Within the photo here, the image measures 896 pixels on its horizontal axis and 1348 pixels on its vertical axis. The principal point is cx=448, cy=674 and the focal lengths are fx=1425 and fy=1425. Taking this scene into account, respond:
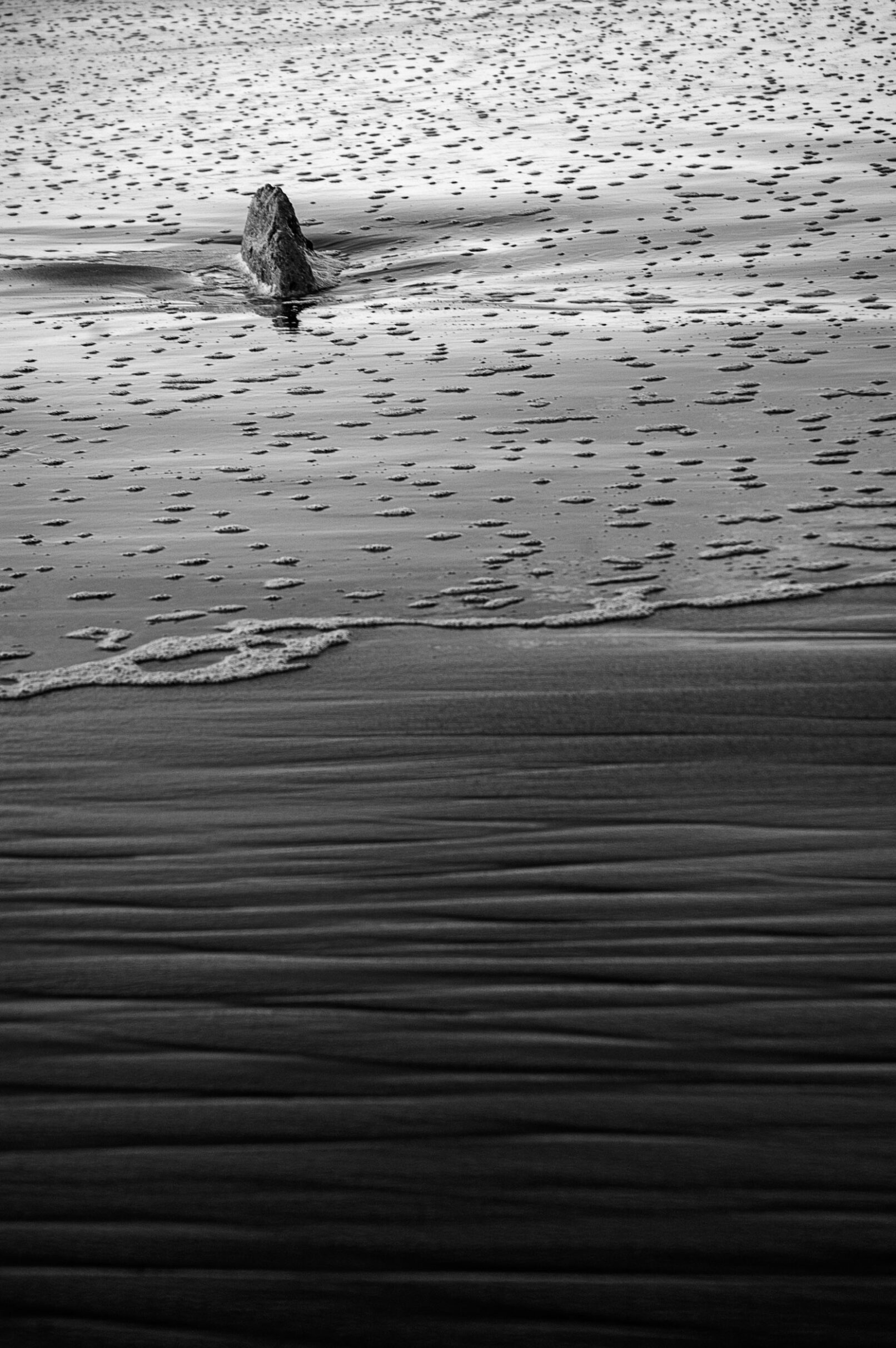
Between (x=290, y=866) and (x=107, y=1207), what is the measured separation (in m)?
0.89

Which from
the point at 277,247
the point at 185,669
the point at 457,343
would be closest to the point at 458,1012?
the point at 185,669

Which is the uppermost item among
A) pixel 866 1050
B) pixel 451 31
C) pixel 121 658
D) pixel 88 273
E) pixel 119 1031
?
pixel 451 31

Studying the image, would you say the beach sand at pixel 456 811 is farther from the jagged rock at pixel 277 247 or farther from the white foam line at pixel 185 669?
the jagged rock at pixel 277 247

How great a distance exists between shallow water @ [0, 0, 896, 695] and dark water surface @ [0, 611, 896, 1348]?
0.78 m

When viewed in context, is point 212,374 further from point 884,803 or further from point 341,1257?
point 341,1257

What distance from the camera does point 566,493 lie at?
4.84m

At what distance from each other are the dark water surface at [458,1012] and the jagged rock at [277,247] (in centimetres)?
489

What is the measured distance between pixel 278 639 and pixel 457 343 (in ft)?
10.3

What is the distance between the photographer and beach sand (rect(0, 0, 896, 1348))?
205 centimetres

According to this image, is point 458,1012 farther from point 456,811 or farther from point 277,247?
point 277,247

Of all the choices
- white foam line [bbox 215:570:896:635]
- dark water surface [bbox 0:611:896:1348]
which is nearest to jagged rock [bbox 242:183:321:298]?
white foam line [bbox 215:570:896:635]

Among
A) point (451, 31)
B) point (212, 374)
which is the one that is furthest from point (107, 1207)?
point (451, 31)

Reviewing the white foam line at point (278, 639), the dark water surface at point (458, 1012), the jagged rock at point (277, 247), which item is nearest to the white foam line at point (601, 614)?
the white foam line at point (278, 639)

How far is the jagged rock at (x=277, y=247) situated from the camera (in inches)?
313
